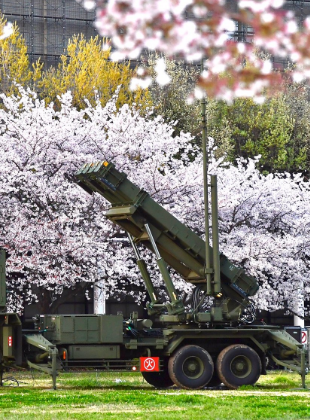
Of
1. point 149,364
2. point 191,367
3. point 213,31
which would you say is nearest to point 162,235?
point 149,364

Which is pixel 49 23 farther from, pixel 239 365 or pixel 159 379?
pixel 239 365

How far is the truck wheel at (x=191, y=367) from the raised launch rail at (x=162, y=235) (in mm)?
866

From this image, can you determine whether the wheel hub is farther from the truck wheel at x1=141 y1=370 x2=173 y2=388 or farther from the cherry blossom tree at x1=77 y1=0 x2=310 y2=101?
the cherry blossom tree at x1=77 y1=0 x2=310 y2=101

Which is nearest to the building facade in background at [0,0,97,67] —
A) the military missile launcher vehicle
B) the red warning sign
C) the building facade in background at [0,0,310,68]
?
the building facade in background at [0,0,310,68]

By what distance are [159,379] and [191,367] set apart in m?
1.37

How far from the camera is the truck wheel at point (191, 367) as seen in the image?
18.9m

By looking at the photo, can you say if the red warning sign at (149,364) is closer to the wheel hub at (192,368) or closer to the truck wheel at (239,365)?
the wheel hub at (192,368)

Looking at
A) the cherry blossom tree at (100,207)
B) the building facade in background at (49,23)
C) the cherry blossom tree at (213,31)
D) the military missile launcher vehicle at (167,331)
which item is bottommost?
the military missile launcher vehicle at (167,331)

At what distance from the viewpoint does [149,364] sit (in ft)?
62.5

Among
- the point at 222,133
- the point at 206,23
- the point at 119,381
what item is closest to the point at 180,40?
the point at 206,23

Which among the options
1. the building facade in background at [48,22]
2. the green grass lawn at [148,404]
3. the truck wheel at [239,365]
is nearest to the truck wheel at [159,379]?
the green grass lawn at [148,404]

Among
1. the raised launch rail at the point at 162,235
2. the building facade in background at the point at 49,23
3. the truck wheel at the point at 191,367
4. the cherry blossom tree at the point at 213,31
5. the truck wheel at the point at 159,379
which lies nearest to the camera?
the cherry blossom tree at the point at 213,31

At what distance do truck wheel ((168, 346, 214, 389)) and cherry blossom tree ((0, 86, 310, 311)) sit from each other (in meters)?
8.33

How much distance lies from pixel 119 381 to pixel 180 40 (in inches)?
634
